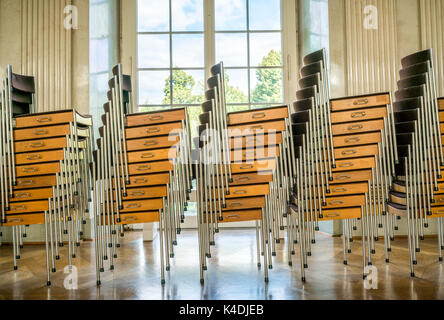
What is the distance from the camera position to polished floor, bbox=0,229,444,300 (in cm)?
275

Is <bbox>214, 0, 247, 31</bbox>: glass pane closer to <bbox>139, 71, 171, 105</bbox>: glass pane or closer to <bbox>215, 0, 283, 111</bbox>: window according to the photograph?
<bbox>215, 0, 283, 111</bbox>: window

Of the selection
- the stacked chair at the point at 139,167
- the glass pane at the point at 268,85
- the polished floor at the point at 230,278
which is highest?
the glass pane at the point at 268,85

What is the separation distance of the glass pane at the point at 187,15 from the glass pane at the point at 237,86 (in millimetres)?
852

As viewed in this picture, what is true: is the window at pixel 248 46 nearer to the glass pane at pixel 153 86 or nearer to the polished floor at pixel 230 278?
the glass pane at pixel 153 86

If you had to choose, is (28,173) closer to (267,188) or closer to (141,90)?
(267,188)

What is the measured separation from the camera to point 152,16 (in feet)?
19.8

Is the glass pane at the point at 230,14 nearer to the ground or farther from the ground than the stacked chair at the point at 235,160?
farther from the ground

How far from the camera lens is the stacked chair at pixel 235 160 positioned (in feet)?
9.83

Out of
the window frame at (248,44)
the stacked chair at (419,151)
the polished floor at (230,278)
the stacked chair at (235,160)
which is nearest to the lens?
the polished floor at (230,278)

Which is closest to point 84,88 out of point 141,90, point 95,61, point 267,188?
point 95,61

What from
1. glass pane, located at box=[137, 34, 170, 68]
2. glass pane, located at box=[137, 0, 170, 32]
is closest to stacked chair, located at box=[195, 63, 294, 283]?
glass pane, located at box=[137, 34, 170, 68]

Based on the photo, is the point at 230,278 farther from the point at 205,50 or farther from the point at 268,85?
the point at 205,50

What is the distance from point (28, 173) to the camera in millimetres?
3299

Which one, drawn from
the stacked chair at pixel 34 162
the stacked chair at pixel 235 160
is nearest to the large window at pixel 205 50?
the stacked chair at pixel 34 162
